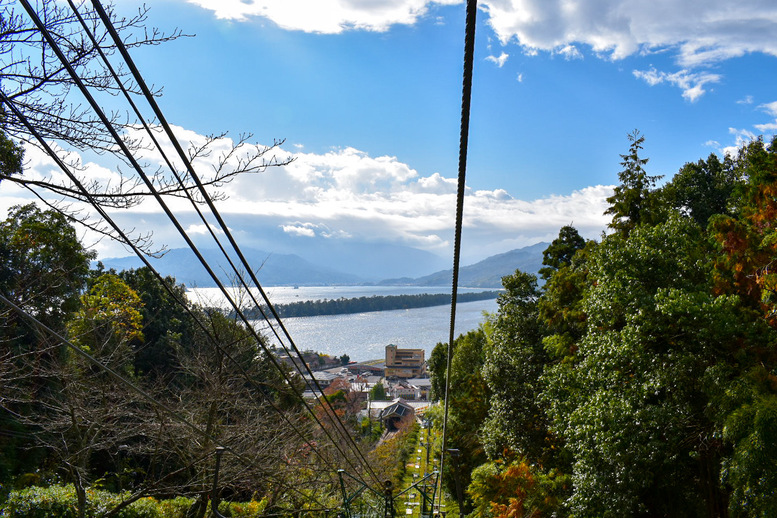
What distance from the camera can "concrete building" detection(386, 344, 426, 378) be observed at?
178 feet

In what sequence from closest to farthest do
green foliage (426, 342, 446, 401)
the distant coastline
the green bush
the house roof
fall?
the green bush, green foliage (426, 342, 446, 401), the house roof, the distant coastline

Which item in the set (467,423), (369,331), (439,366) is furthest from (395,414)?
(369,331)

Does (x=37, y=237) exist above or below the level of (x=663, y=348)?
above

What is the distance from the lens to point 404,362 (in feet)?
184

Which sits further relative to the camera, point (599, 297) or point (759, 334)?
point (599, 297)

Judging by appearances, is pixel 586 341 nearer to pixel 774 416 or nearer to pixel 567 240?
pixel 774 416

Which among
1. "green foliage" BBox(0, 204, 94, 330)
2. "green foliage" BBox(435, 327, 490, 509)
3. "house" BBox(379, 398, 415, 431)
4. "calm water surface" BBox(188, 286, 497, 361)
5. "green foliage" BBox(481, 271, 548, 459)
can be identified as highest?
"green foliage" BBox(0, 204, 94, 330)

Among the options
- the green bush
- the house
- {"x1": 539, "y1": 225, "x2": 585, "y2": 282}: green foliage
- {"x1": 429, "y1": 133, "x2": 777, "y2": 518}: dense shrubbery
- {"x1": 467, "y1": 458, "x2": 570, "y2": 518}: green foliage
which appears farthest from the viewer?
the house

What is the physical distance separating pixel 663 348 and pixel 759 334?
1304mm

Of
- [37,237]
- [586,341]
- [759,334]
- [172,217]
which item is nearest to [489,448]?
[586,341]

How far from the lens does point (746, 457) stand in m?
5.30

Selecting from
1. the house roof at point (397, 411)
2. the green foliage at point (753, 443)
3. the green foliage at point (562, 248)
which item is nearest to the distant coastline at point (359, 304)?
the house roof at point (397, 411)

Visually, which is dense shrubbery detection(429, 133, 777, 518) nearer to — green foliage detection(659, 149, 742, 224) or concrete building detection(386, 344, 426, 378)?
green foliage detection(659, 149, 742, 224)

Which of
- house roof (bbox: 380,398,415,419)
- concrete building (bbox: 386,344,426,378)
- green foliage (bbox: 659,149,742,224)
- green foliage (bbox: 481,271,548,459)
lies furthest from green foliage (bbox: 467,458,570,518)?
concrete building (bbox: 386,344,426,378)
